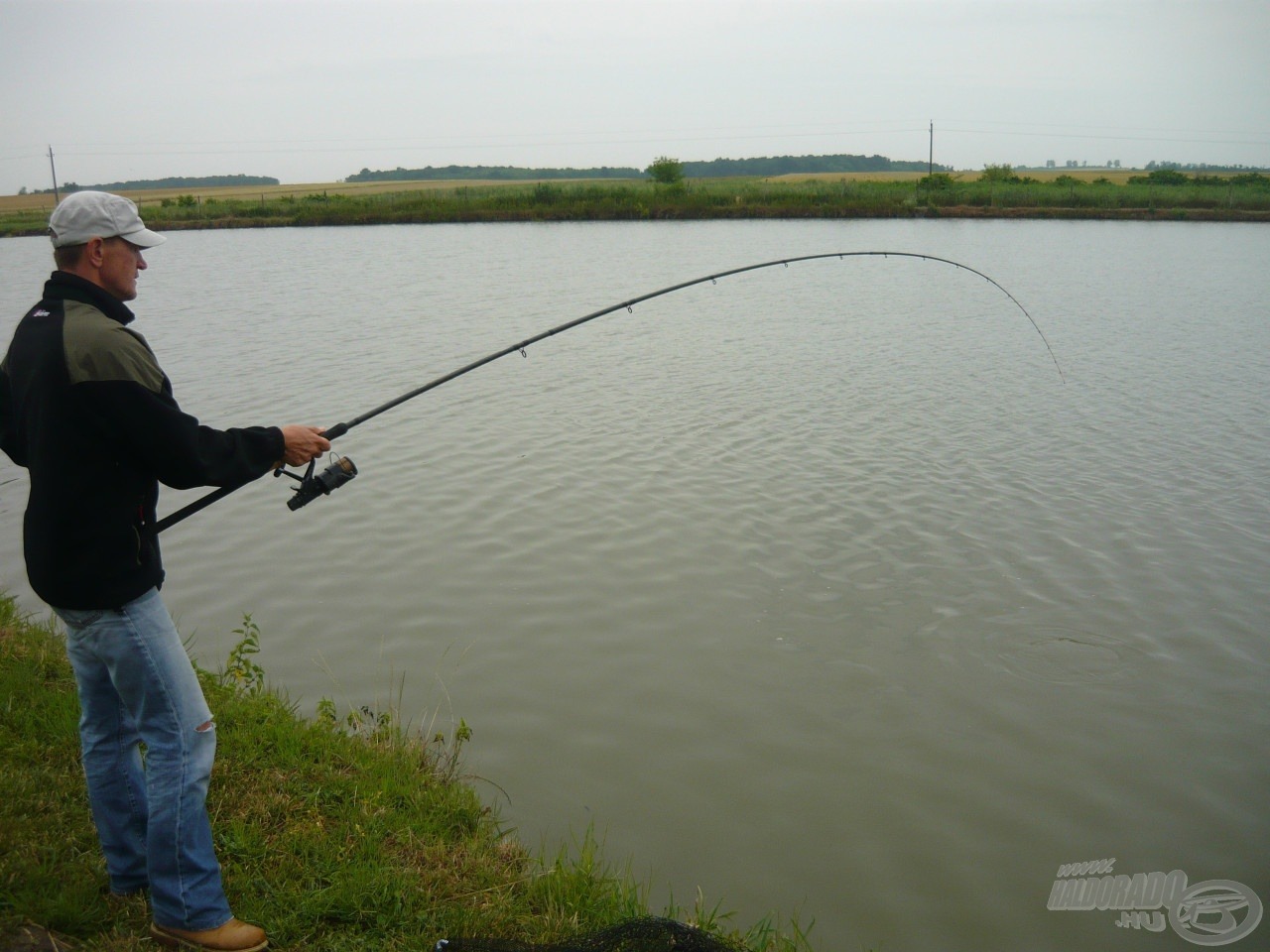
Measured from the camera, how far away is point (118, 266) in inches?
122

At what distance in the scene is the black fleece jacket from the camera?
2867 millimetres

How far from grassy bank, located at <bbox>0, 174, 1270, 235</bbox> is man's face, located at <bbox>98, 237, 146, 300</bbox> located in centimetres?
4531

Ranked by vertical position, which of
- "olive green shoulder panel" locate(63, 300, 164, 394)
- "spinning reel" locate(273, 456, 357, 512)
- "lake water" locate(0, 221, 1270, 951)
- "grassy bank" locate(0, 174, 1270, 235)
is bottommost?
"lake water" locate(0, 221, 1270, 951)

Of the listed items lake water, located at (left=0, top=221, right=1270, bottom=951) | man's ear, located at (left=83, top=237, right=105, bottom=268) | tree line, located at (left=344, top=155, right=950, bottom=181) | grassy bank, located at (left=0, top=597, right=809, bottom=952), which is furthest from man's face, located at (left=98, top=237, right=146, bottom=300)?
tree line, located at (left=344, top=155, right=950, bottom=181)

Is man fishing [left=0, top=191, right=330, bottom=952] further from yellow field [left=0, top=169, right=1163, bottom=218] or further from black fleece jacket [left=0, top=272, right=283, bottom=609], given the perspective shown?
yellow field [left=0, top=169, right=1163, bottom=218]

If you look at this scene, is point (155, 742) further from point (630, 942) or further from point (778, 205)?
point (778, 205)

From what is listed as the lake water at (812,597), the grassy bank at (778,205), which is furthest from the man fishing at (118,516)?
the grassy bank at (778,205)

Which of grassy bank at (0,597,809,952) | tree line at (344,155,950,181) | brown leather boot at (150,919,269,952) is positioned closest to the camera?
brown leather boot at (150,919,269,952)

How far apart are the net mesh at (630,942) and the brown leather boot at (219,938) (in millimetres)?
586

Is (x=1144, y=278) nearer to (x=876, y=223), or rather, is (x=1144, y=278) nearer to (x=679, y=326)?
(x=679, y=326)

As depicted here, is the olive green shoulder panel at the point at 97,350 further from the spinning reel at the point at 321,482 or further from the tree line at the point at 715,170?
the tree line at the point at 715,170

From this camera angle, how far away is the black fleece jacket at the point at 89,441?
9.41ft

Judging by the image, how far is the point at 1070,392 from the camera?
12.9 meters

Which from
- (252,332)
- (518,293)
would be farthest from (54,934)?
(518,293)
